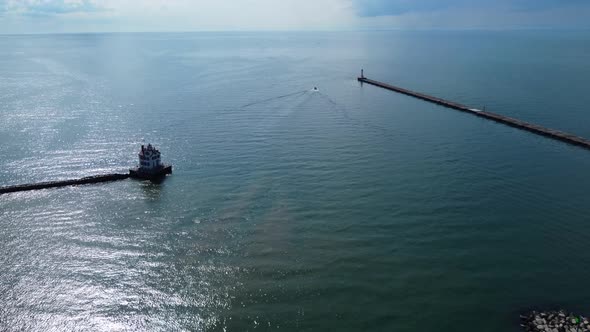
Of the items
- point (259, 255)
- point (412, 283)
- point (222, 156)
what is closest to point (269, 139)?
point (222, 156)

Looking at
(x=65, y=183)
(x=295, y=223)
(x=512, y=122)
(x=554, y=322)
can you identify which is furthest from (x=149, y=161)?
(x=512, y=122)

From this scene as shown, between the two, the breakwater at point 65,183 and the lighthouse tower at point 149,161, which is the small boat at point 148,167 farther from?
the breakwater at point 65,183

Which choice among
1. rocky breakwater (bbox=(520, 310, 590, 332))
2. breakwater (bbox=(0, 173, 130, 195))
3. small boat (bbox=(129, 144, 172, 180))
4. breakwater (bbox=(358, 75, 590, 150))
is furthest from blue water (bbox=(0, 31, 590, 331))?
breakwater (bbox=(358, 75, 590, 150))

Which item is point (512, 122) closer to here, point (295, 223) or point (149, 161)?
point (295, 223)

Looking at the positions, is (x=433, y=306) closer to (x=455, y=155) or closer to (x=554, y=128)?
(x=455, y=155)

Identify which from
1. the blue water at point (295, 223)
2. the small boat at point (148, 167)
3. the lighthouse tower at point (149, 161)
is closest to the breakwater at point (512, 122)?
the blue water at point (295, 223)

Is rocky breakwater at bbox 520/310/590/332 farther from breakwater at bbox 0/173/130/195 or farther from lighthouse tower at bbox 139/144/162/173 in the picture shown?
breakwater at bbox 0/173/130/195
